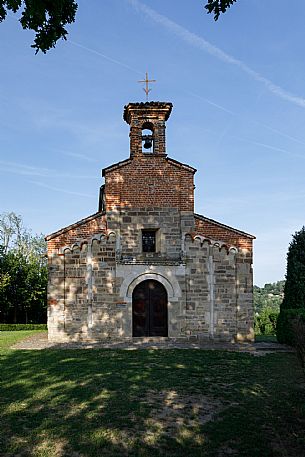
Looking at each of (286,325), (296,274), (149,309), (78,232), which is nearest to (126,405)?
(149,309)

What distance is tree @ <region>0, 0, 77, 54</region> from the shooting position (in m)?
5.15

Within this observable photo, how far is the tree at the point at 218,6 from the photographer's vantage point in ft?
18.0

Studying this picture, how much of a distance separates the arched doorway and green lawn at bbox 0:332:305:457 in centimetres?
452

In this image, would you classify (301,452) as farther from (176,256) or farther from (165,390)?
(176,256)

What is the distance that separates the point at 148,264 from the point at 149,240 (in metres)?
1.10

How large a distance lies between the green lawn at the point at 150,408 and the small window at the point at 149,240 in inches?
235

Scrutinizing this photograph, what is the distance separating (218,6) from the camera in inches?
217

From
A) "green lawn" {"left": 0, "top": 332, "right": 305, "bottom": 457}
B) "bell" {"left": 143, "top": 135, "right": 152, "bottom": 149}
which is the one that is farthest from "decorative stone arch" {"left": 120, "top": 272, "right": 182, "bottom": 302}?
"bell" {"left": 143, "top": 135, "right": 152, "bottom": 149}

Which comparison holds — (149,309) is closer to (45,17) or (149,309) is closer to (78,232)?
(78,232)

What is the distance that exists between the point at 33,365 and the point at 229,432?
20.7 feet

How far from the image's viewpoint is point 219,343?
1639cm

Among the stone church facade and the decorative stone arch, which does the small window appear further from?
the decorative stone arch

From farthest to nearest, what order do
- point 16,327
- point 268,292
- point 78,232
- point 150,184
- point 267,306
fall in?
point 268,292
point 267,306
point 16,327
point 150,184
point 78,232

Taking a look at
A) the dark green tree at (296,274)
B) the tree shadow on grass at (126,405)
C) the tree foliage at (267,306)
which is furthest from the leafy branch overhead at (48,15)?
the tree foliage at (267,306)
